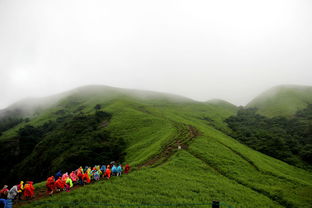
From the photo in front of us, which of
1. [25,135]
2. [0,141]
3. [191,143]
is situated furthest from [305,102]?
[0,141]

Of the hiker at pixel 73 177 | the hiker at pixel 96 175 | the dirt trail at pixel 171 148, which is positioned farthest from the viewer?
the dirt trail at pixel 171 148

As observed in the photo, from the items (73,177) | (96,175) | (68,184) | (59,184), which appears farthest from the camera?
(96,175)

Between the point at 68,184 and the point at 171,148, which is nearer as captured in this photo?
the point at 68,184

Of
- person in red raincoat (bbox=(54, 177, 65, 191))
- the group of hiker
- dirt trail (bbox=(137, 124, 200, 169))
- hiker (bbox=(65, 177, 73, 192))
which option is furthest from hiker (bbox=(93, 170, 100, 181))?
dirt trail (bbox=(137, 124, 200, 169))

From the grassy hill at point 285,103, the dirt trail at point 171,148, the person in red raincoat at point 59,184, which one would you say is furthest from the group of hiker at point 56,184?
the grassy hill at point 285,103

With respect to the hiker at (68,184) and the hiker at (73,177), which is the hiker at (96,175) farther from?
the hiker at (68,184)

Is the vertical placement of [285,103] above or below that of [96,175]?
below

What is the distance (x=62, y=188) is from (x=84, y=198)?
182 inches

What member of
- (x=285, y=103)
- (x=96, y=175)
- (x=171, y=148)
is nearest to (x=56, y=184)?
(x=96, y=175)

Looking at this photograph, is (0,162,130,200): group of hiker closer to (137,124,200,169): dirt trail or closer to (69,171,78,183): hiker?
(69,171,78,183): hiker

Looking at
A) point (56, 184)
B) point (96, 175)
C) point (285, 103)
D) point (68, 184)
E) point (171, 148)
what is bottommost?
point (285, 103)

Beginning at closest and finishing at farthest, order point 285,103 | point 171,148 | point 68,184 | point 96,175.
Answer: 1. point 68,184
2. point 96,175
3. point 171,148
4. point 285,103

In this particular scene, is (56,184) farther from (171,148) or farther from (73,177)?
(171,148)

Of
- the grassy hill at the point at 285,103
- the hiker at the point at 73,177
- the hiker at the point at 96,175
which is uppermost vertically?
the hiker at the point at 73,177
